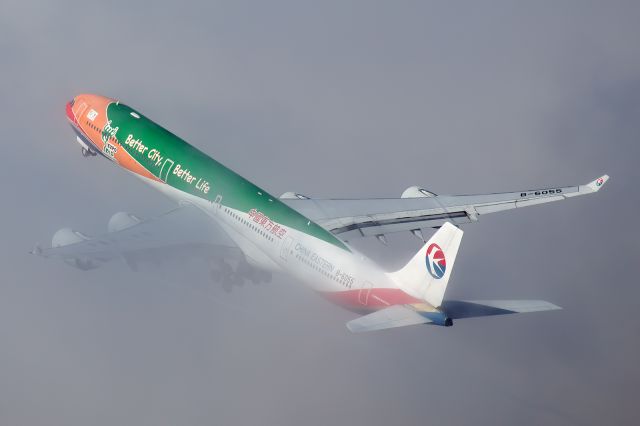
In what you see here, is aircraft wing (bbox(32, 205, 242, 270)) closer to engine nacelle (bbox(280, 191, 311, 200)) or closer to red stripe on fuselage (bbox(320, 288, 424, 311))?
engine nacelle (bbox(280, 191, 311, 200))

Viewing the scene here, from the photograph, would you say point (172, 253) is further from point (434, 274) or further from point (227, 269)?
point (434, 274)

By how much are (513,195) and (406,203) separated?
7.13 metres

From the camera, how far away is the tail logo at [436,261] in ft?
168

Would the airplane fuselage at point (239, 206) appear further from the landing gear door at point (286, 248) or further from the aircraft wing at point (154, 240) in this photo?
the aircraft wing at point (154, 240)

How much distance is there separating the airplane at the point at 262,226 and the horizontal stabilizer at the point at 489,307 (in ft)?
0.43

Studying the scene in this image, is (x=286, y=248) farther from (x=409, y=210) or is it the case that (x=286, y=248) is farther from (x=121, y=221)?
(x=121, y=221)

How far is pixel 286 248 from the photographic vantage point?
59375 mm

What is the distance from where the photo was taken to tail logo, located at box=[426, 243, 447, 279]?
51062 mm

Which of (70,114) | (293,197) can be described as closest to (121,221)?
(293,197)

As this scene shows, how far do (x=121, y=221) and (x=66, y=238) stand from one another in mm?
3673

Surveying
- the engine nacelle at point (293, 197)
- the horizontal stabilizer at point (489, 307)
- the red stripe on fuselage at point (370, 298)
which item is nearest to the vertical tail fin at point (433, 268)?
the red stripe on fuselage at point (370, 298)

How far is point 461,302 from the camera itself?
172 ft

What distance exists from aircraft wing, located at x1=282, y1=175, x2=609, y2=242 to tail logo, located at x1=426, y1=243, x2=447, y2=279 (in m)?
11.8

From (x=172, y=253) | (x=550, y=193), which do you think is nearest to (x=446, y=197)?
(x=550, y=193)
